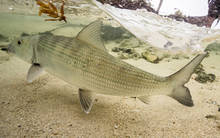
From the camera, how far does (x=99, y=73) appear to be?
1771 millimetres

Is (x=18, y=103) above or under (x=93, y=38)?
under

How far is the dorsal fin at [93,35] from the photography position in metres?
1.86

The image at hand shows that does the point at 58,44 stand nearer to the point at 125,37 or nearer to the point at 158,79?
the point at 158,79

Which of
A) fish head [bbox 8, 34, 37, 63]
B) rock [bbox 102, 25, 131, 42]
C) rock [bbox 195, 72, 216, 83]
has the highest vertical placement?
fish head [bbox 8, 34, 37, 63]

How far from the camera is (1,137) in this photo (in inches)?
57.1

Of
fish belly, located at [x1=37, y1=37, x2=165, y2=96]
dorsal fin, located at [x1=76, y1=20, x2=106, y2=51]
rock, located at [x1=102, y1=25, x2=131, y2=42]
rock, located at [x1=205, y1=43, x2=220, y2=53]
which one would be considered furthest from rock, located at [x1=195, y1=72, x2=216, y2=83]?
rock, located at [x1=102, y1=25, x2=131, y2=42]

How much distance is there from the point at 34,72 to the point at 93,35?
114cm

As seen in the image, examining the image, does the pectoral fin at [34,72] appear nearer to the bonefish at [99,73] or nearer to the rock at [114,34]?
the bonefish at [99,73]

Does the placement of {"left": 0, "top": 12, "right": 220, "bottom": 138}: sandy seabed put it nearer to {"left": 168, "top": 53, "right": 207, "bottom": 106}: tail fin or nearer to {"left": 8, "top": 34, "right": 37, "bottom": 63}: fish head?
{"left": 168, "top": 53, "right": 207, "bottom": 106}: tail fin

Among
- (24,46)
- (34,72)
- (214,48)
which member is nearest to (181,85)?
(34,72)

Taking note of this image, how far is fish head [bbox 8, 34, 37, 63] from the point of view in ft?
6.90

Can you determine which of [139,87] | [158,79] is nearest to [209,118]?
[158,79]

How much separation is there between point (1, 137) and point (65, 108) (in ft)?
2.81

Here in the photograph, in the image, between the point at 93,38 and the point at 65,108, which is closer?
the point at 93,38
